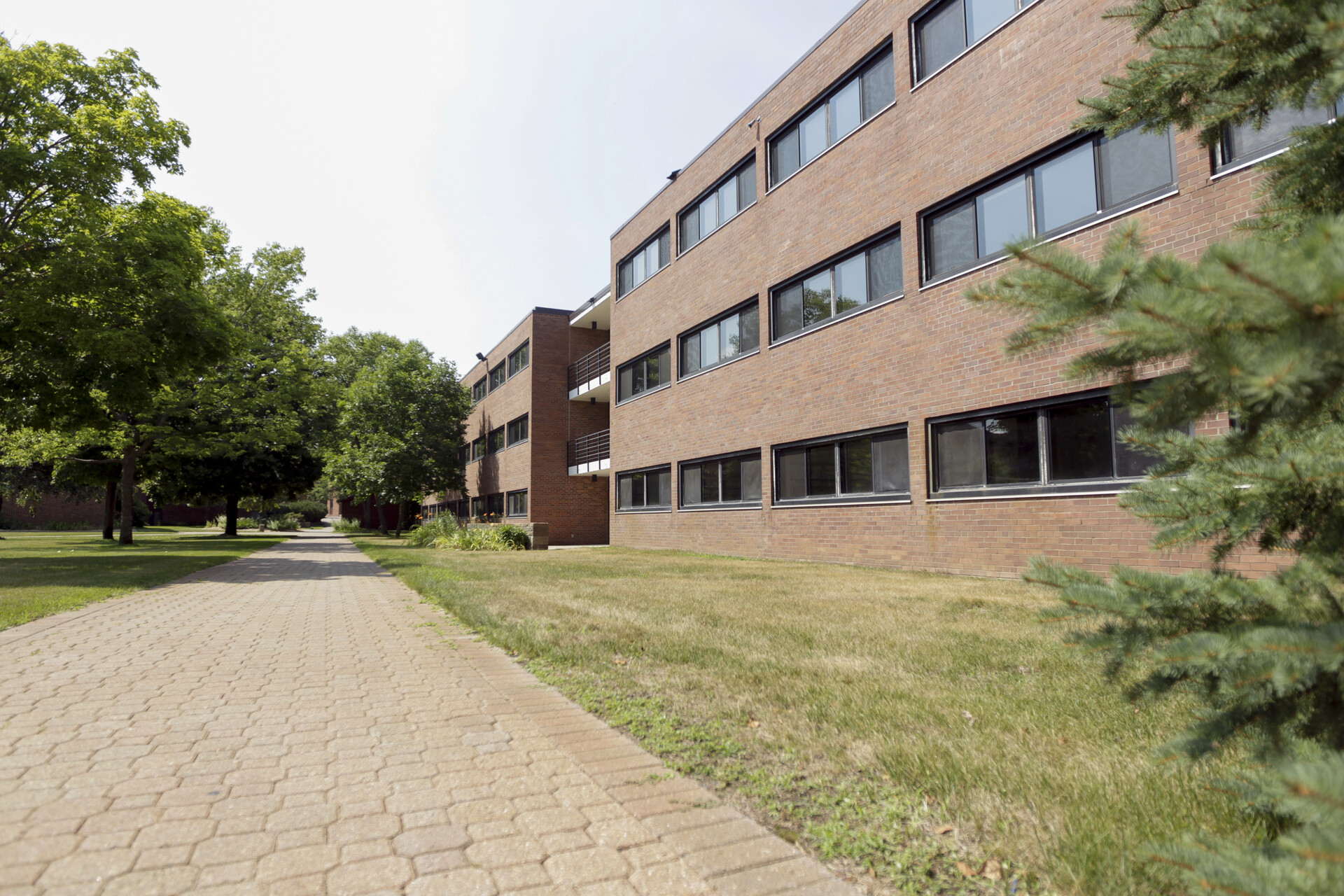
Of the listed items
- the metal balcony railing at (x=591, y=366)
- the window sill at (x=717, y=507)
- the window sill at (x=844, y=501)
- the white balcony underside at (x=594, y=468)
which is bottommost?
the window sill at (x=717, y=507)

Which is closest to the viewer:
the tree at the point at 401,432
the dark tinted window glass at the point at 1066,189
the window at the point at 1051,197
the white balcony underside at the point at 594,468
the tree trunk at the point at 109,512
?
the window at the point at 1051,197

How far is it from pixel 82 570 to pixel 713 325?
15.1 meters

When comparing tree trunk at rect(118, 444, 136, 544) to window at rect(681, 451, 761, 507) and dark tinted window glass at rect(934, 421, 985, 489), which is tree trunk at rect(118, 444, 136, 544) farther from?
dark tinted window glass at rect(934, 421, 985, 489)

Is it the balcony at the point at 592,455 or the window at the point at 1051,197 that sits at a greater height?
the window at the point at 1051,197

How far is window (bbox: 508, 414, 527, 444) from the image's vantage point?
35.0 metres

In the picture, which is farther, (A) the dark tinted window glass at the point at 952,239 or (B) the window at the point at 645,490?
(B) the window at the point at 645,490

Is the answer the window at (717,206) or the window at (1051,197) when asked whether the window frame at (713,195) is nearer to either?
the window at (717,206)

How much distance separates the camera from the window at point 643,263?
2478 cm

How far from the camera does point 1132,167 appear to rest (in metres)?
10.2

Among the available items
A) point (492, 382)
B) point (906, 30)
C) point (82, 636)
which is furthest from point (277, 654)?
point (492, 382)

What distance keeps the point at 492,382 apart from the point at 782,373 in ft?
94.7

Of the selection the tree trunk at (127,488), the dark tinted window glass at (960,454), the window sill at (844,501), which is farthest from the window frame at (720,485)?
the tree trunk at (127,488)

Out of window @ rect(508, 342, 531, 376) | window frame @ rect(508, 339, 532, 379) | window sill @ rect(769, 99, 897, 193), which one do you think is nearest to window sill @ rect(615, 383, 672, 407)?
window sill @ rect(769, 99, 897, 193)

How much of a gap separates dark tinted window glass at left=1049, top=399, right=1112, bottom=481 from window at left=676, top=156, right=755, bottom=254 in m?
11.1
